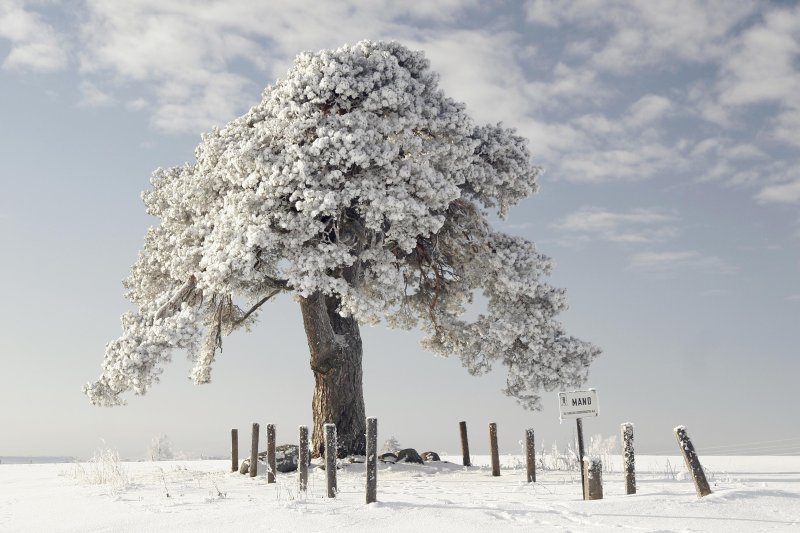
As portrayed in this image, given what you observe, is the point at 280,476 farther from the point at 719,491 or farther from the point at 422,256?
the point at 719,491

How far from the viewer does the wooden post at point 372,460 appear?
42.4ft

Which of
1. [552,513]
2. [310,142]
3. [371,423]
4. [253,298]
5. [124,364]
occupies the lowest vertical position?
[552,513]

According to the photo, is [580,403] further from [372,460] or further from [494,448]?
[494,448]

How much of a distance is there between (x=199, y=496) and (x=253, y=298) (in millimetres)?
9772

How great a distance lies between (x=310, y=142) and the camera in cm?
2000

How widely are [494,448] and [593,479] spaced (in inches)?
254

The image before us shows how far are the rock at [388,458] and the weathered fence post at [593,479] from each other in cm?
881

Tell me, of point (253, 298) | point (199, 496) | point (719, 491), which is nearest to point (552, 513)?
point (719, 491)

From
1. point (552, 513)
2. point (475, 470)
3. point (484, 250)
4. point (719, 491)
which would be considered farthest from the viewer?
point (484, 250)

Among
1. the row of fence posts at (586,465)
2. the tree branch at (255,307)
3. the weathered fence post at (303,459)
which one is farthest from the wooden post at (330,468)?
the tree branch at (255,307)

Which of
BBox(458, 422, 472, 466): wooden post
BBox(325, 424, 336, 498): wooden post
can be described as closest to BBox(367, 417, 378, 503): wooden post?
BBox(325, 424, 336, 498): wooden post

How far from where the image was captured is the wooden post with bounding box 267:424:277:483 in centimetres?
1770

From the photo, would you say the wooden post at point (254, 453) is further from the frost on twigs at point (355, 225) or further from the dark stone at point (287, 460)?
the frost on twigs at point (355, 225)

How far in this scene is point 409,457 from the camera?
864 inches
